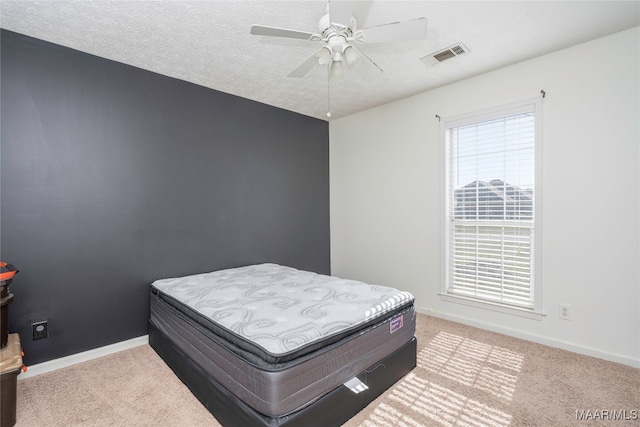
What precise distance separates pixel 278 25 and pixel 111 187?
1.90 meters

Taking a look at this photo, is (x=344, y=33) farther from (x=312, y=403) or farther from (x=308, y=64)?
(x=312, y=403)

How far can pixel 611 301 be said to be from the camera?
233 cm

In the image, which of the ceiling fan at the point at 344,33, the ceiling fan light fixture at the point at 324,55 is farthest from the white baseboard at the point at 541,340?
the ceiling fan light fixture at the point at 324,55

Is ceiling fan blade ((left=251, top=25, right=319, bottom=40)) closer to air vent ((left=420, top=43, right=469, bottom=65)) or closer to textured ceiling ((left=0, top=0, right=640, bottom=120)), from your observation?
textured ceiling ((left=0, top=0, right=640, bottom=120))

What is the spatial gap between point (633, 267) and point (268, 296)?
2.69 meters

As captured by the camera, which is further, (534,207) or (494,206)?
(494,206)

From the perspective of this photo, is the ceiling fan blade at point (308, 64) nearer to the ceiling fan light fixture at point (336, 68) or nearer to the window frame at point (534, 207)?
the ceiling fan light fixture at point (336, 68)

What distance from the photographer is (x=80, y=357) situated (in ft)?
7.95

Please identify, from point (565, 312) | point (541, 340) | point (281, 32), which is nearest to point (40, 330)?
point (281, 32)

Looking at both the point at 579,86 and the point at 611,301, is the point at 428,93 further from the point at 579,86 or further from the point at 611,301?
the point at 611,301

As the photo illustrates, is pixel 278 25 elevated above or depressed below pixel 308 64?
above

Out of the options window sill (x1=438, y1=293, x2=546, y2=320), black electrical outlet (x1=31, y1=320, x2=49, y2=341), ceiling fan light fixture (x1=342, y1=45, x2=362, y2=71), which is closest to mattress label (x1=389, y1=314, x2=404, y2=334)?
window sill (x1=438, y1=293, x2=546, y2=320)

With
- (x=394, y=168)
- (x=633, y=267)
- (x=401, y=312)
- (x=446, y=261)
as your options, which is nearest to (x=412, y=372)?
(x=401, y=312)

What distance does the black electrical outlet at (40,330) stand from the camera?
2.25 m
